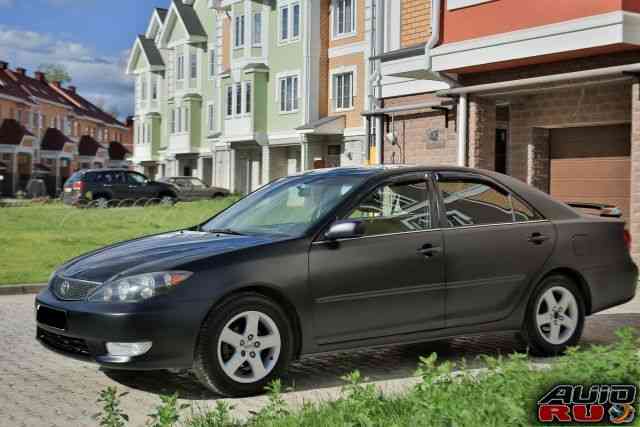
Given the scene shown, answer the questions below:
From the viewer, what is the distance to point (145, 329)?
5789 millimetres

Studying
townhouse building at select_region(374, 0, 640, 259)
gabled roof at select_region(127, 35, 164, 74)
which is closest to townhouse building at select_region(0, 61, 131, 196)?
gabled roof at select_region(127, 35, 164, 74)

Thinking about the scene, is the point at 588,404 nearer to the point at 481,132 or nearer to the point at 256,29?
the point at 481,132

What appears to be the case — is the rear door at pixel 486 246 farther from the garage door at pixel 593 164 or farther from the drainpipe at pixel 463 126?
the drainpipe at pixel 463 126

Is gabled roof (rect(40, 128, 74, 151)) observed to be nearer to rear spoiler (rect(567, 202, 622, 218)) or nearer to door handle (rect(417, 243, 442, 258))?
rear spoiler (rect(567, 202, 622, 218))

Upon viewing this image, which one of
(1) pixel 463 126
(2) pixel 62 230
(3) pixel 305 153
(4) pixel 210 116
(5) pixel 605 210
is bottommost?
(2) pixel 62 230

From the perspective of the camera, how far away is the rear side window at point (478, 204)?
726 cm

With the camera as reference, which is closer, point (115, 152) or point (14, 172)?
point (14, 172)

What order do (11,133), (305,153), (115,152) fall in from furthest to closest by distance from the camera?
(115,152)
(11,133)
(305,153)

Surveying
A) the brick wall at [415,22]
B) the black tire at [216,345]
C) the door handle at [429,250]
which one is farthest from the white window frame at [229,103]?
the black tire at [216,345]

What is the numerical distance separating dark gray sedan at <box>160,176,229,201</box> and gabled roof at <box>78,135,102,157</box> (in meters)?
50.3

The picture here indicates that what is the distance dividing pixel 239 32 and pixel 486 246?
39.4 metres

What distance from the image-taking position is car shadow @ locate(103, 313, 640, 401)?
21.2 ft

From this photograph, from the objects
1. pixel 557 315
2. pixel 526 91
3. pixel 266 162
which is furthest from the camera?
pixel 266 162

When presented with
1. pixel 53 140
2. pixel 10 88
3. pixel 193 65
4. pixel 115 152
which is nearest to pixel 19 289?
pixel 193 65
